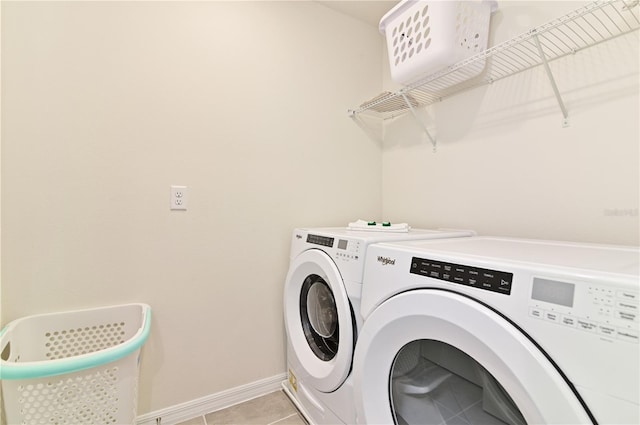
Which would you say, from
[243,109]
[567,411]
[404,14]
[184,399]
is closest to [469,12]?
[404,14]

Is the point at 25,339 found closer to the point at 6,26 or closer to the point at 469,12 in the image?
the point at 6,26

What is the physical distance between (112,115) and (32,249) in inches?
24.4

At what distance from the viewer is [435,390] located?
960 mm

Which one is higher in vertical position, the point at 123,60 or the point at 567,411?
the point at 123,60

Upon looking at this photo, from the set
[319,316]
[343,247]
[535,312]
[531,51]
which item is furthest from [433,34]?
[319,316]

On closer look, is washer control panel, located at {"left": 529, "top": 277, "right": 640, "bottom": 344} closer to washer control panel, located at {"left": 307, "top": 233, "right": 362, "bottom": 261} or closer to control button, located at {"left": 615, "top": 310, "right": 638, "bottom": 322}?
control button, located at {"left": 615, "top": 310, "right": 638, "bottom": 322}

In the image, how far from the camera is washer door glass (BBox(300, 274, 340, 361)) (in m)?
1.34

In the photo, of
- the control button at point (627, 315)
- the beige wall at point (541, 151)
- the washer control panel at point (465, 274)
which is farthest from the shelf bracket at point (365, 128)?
the control button at point (627, 315)

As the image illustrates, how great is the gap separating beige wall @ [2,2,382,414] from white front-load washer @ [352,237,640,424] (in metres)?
0.84

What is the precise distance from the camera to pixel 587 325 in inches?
19.3

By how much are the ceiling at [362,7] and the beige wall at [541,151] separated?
0.72 m

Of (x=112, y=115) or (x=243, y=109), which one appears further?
(x=243, y=109)

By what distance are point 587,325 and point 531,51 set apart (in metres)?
1.22

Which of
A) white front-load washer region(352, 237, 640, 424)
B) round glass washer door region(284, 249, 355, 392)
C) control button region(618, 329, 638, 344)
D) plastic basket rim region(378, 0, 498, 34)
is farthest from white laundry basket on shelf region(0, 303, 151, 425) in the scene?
plastic basket rim region(378, 0, 498, 34)
